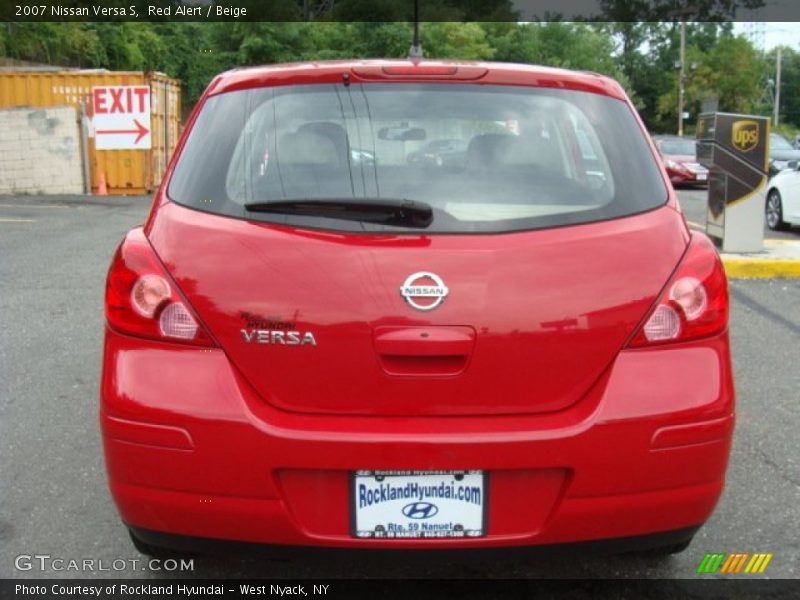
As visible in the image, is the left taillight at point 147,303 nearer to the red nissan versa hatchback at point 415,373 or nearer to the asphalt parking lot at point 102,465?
the red nissan versa hatchback at point 415,373

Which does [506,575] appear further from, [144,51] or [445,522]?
[144,51]

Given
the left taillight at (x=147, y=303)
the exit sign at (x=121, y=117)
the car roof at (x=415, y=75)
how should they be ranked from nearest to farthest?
1. the left taillight at (x=147, y=303)
2. the car roof at (x=415, y=75)
3. the exit sign at (x=121, y=117)

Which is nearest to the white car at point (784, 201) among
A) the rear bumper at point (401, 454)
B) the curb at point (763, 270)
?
the curb at point (763, 270)

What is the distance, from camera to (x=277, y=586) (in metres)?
2.89

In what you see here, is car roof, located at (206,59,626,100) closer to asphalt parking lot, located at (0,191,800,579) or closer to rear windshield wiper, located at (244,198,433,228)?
rear windshield wiper, located at (244,198,433,228)

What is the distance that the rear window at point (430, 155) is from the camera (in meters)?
2.47

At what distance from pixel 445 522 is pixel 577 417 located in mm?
436

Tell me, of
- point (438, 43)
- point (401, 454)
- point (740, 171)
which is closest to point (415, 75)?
point (401, 454)

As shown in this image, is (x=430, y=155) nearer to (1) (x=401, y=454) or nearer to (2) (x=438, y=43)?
(1) (x=401, y=454)

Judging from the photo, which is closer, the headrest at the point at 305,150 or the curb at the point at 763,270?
the headrest at the point at 305,150

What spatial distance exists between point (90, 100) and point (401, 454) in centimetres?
1904

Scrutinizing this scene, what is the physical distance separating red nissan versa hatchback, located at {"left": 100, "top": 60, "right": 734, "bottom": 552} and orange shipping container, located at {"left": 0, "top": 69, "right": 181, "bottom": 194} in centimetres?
1767

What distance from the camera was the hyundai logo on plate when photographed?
229 centimetres

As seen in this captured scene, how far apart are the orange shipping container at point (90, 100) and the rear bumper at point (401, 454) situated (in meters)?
17.7
